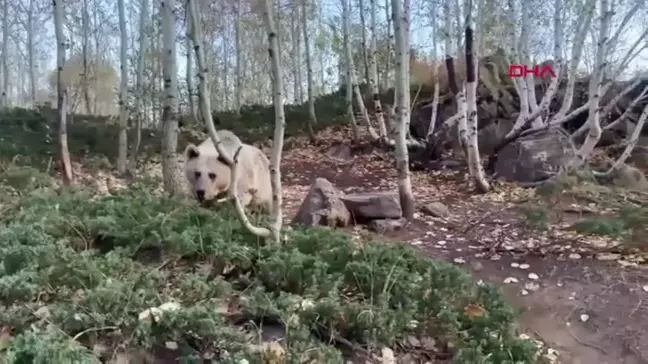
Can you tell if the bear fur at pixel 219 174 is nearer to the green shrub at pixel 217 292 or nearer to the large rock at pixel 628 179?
the green shrub at pixel 217 292

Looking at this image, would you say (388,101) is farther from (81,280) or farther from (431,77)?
(81,280)

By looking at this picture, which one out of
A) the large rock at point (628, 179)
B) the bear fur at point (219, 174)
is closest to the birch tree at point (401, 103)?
the bear fur at point (219, 174)

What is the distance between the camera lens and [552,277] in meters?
4.54

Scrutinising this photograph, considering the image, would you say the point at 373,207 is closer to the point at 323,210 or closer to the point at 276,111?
the point at 323,210

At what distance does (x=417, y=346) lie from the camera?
130 inches

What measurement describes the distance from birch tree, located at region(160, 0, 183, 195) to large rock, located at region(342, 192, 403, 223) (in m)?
1.85

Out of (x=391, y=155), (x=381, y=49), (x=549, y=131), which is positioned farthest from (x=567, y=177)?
(x=381, y=49)

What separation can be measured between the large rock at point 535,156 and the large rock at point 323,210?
4.46 metres

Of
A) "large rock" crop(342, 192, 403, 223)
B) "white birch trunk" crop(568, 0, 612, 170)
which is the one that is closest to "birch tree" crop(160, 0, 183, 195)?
"large rock" crop(342, 192, 403, 223)

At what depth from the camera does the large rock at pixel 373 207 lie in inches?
249

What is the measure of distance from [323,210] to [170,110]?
1.88m

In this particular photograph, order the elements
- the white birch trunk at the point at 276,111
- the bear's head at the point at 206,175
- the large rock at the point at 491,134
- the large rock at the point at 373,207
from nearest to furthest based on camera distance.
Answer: the white birch trunk at the point at 276,111 → the bear's head at the point at 206,175 → the large rock at the point at 373,207 → the large rock at the point at 491,134

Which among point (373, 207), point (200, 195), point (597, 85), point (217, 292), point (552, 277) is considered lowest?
point (552, 277)

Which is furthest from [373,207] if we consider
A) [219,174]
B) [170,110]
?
[170,110]
